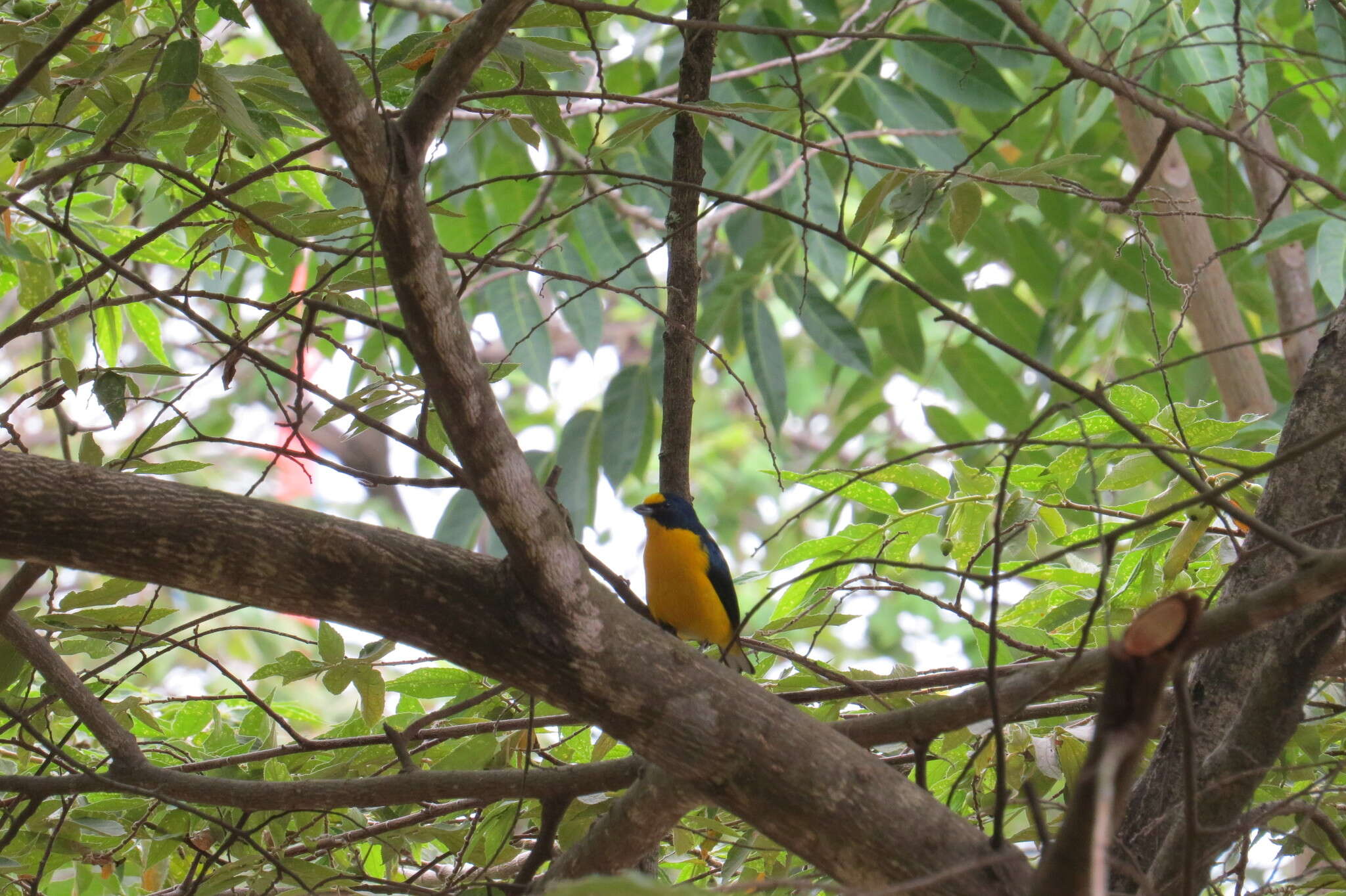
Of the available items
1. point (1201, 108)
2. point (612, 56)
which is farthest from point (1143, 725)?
point (612, 56)

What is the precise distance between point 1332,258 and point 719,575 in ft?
6.56

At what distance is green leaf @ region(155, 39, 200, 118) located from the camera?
1.71m

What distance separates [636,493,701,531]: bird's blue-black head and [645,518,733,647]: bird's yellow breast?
0.13ft

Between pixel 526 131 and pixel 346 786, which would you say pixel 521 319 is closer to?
pixel 526 131

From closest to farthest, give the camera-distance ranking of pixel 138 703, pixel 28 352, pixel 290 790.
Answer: pixel 290 790, pixel 138 703, pixel 28 352

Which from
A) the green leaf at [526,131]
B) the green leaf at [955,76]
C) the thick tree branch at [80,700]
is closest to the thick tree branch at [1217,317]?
the green leaf at [955,76]

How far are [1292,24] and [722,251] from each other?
7.97ft

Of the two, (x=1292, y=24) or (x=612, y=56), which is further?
(x=612, y=56)

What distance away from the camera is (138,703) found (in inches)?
96.8

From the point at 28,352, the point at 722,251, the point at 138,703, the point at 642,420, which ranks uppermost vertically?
the point at 28,352

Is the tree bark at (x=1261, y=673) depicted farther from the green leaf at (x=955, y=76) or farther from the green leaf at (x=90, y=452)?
the green leaf at (x=955, y=76)

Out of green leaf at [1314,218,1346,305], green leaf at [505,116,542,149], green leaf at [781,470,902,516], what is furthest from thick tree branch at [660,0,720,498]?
green leaf at [1314,218,1346,305]


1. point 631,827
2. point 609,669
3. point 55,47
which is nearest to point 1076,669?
point 609,669

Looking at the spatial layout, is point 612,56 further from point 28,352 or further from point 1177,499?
point 28,352
